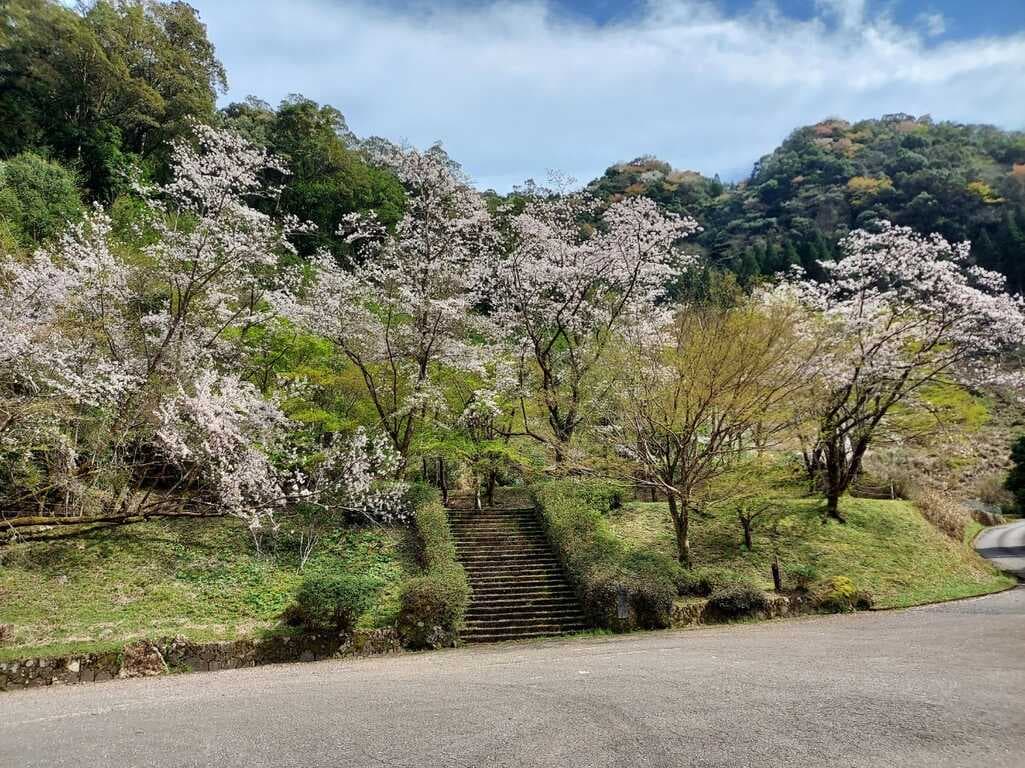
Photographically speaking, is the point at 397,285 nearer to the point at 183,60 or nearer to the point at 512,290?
the point at 512,290

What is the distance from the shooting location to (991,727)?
4.64 meters

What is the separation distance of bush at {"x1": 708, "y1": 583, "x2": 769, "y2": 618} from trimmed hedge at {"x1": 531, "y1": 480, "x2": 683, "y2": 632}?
102cm

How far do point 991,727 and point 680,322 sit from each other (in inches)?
476

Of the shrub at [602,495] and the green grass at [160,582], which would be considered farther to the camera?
the shrub at [602,495]

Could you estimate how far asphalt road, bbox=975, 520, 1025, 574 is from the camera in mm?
19916

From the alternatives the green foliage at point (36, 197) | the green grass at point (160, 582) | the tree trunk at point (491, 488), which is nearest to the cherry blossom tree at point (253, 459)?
the green grass at point (160, 582)

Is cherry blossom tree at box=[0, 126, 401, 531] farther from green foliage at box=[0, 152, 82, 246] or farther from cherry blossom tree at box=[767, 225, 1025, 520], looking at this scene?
cherry blossom tree at box=[767, 225, 1025, 520]

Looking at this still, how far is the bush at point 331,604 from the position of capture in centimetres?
1042

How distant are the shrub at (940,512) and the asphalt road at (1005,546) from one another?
57.7 inches

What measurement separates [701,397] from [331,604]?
359 inches

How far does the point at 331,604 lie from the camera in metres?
10.4

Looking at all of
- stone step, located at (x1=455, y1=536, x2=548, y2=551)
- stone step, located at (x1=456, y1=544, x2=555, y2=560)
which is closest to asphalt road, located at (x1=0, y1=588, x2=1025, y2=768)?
stone step, located at (x1=456, y1=544, x2=555, y2=560)

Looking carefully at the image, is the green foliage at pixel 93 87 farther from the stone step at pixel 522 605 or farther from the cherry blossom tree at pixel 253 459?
the stone step at pixel 522 605

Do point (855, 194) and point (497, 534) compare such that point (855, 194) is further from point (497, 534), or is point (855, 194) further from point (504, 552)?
point (504, 552)
